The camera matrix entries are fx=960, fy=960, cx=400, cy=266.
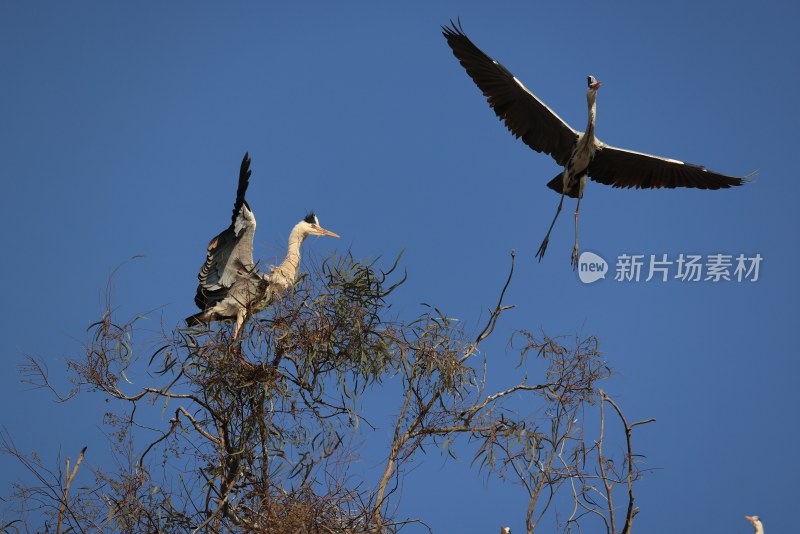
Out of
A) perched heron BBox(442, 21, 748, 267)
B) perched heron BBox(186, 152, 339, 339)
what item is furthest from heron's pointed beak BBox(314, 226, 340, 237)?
perched heron BBox(442, 21, 748, 267)

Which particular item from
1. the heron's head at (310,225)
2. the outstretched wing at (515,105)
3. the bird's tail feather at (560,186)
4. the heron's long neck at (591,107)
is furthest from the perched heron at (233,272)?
the heron's long neck at (591,107)

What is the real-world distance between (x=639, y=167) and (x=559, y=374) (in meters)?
3.79

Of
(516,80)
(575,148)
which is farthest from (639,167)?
(516,80)

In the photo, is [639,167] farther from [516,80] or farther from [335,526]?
[335,526]

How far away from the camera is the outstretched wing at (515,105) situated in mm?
7643

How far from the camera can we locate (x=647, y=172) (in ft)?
28.0

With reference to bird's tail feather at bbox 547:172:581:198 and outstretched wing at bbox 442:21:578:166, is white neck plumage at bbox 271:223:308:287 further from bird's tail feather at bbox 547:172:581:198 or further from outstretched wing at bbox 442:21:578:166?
bird's tail feather at bbox 547:172:581:198

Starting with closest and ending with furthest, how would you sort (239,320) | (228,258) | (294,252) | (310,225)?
(239,320) < (228,258) < (294,252) < (310,225)

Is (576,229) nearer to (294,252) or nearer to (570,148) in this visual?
(570,148)

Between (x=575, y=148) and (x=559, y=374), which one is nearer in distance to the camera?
(x=559, y=374)

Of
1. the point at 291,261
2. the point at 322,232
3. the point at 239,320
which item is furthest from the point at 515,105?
the point at 239,320

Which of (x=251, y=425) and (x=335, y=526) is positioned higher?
(x=251, y=425)

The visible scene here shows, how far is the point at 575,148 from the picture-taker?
8.21m

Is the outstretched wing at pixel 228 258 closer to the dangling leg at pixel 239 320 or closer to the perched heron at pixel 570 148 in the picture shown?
the dangling leg at pixel 239 320
